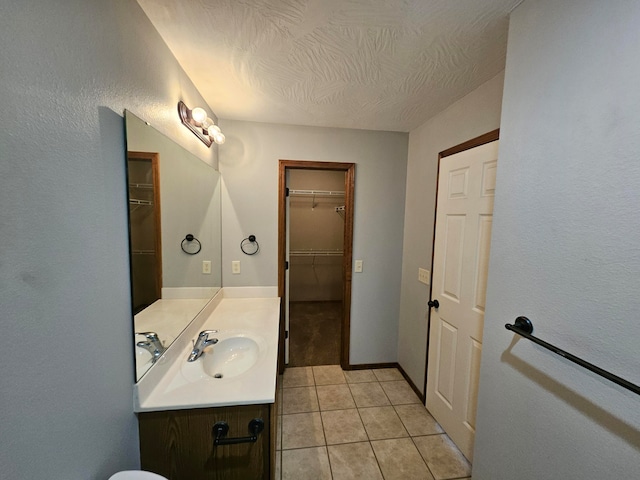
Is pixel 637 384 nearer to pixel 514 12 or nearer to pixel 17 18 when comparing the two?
pixel 514 12

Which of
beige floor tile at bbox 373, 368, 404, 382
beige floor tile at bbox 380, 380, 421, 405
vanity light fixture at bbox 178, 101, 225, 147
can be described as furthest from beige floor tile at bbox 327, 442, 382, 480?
vanity light fixture at bbox 178, 101, 225, 147

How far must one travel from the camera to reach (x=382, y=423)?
187cm

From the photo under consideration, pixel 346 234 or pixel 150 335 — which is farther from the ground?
pixel 346 234

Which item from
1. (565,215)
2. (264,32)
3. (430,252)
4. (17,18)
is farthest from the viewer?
(430,252)

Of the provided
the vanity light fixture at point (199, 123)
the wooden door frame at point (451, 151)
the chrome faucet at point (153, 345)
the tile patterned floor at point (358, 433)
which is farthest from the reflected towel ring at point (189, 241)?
the wooden door frame at point (451, 151)

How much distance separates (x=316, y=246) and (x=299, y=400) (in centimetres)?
262

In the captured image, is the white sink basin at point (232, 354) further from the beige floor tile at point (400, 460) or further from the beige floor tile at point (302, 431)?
the beige floor tile at point (400, 460)

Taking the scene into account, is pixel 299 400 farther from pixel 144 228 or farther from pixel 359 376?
A: pixel 144 228

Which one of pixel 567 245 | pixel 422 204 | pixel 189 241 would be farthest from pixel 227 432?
pixel 422 204

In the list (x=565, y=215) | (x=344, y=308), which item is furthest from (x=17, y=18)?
(x=344, y=308)

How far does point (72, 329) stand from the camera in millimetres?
667

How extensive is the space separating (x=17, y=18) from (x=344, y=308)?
241 centimetres

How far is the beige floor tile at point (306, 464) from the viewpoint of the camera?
1475 millimetres

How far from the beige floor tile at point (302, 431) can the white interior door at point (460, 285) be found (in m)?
0.93
